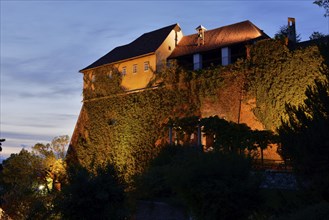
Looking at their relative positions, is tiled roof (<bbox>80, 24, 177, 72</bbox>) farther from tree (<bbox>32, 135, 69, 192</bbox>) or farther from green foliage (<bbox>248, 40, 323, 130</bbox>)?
green foliage (<bbox>248, 40, 323, 130</bbox>)

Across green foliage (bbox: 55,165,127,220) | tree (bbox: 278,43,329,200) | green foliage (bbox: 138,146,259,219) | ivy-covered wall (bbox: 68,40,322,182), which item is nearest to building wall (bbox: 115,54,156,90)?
ivy-covered wall (bbox: 68,40,322,182)

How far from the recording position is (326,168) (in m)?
10.7

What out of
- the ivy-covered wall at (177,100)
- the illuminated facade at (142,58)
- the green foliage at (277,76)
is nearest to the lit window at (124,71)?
the illuminated facade at (142,58)

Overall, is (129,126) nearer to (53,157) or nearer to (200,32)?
(53,157)

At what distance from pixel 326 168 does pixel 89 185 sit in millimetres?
6746

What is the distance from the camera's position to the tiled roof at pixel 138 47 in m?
30.7

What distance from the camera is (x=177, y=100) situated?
2630cm

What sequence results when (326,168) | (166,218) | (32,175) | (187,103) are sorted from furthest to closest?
(32,175) < (187,103) < (166,218) < (326,168)

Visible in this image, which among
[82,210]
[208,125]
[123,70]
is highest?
[123,70]

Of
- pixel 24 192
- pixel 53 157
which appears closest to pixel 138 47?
pixel 53 157

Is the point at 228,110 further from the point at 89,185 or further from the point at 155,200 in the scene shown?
the point at 89,185

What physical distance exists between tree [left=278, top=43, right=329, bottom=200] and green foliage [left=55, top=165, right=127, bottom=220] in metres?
5.35

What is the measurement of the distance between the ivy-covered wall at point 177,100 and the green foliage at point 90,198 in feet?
17.3

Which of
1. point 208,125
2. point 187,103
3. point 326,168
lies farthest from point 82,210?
point 187,103
